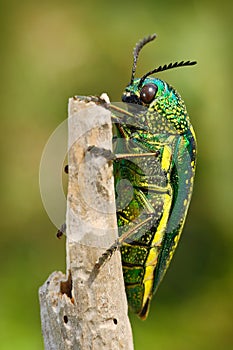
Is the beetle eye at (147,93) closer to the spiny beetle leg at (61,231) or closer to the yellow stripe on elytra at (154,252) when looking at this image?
the yellow stripe on elytra at (154,252)

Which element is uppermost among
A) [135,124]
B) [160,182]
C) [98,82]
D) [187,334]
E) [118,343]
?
[98,82]

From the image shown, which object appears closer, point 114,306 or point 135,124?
point 114,306

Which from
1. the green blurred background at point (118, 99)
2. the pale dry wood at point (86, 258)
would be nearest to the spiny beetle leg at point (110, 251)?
the pale dry wood at point (86, 258)
